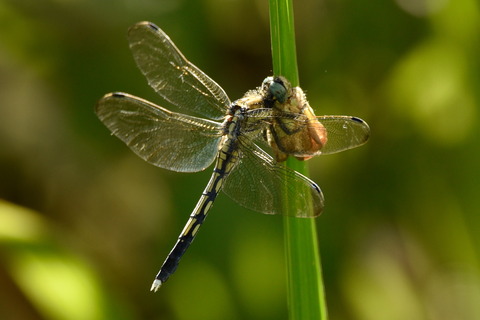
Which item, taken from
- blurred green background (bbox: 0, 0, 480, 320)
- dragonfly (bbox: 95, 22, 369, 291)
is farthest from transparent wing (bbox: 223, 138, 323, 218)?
blurred green background (bbox: 0, 0, 480, 320)

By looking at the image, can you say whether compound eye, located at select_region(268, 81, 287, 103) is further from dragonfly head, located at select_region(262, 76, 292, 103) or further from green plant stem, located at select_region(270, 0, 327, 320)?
green plant stem, located at select_region(270, 0, 327, 320)

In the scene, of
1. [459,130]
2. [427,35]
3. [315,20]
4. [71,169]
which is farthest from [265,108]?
[71,169]

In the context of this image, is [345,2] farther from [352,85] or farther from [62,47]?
[62,47]

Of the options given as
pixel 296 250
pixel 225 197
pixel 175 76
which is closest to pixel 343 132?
pixel 296 250

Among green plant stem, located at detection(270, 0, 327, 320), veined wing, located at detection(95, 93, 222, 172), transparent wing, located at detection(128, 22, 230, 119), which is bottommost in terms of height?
green plant stem, located at detection(270, 0, 327, 320)

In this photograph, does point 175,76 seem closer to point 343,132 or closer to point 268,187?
point 268,187

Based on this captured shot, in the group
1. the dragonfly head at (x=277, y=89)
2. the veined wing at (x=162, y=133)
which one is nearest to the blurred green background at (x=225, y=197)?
the veined wing at (x=162, y=133)

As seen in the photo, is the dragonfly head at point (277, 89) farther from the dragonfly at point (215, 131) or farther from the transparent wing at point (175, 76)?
the transparent wing at point (175, 76)
